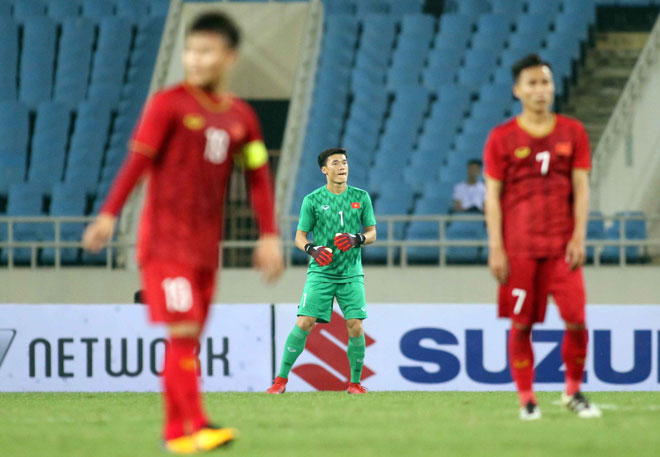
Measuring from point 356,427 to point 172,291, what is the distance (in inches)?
56.4

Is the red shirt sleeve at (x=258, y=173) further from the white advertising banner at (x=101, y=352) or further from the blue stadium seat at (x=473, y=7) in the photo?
the blue stadium seat at (x=473, y=7)

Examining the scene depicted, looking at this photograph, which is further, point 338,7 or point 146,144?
point 338,7

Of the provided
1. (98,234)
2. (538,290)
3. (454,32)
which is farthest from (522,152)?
(454,32)

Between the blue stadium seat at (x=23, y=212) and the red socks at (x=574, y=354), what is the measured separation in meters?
11.8

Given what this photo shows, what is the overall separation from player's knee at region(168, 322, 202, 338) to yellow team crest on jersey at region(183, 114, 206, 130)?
828 millimetres

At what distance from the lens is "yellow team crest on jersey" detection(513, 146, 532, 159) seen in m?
6.12

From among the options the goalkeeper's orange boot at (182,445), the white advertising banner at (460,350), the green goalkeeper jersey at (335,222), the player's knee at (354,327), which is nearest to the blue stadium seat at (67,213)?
the white advertising banner at (460,350)

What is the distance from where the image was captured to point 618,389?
10312 millimetres

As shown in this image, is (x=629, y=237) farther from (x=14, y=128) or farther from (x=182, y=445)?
(x=182, y=445)

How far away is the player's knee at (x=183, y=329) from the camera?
4.86 metres

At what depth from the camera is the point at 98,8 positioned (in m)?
21.3

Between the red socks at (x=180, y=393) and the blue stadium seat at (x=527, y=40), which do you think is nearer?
the red socks at (x=180, y=393)

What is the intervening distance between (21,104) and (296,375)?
10.6m

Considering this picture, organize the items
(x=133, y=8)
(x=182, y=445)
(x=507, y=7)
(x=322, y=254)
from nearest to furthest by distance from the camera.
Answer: (x=182, y=445) → (x=322, y=254) → (x=507, y=7) → (x=133, y=8)
